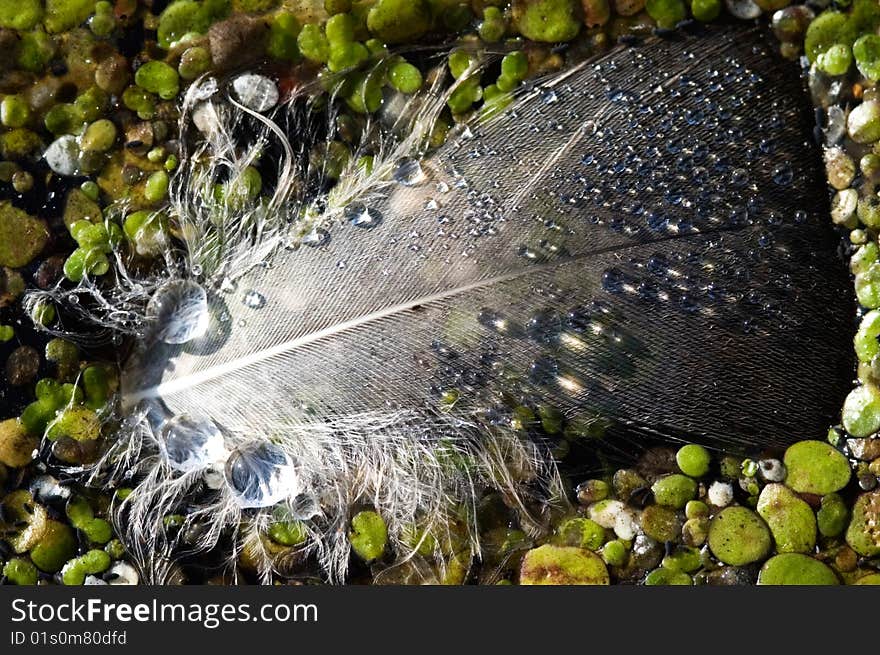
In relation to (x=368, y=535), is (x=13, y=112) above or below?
above

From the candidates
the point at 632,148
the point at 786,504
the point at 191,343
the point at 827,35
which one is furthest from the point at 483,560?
the point at 827,35

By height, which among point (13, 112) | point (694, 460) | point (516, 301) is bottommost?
point (694, 460)

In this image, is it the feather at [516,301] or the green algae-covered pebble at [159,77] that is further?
the green algae-covered pebble at [159,77]

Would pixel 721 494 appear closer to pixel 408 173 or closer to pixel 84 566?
pixel 408 173

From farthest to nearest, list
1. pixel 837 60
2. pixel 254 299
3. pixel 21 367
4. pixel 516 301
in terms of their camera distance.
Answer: pixel 21 367 → pixel 837 60 → pixel 254 299 → pixel 516 301

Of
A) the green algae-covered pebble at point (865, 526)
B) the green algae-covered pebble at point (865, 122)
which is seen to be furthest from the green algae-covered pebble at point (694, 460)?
the green algae-covered pebble at point (865, 122)

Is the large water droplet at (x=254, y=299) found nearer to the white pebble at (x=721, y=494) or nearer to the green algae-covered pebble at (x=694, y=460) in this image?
→ the green algae-covered pebble at (x=694, y=460)

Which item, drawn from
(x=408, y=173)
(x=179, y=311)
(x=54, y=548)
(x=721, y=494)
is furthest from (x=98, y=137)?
(x=721, y=494)
